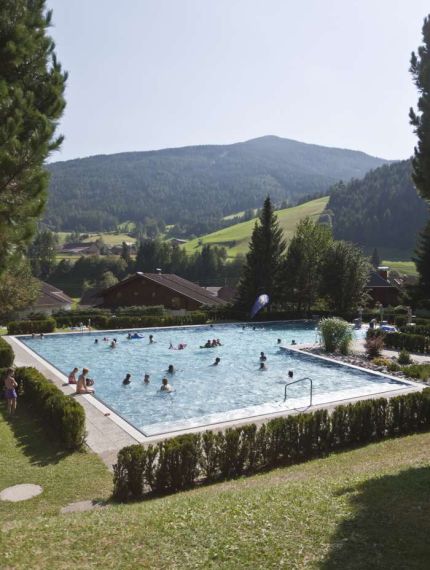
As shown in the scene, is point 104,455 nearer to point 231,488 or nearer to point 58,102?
point 231,488

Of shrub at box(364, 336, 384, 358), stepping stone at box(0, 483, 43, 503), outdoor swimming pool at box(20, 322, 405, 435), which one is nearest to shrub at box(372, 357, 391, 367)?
shrub at box(364, 336, 384, 358)

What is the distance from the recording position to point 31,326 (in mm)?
36844

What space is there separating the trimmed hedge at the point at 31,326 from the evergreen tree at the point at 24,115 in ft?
96.3

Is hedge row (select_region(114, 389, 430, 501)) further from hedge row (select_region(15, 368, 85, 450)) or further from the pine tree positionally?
the pine tree

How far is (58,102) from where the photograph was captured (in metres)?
9.73

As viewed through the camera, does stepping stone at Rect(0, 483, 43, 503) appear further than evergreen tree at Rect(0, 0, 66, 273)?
Yes

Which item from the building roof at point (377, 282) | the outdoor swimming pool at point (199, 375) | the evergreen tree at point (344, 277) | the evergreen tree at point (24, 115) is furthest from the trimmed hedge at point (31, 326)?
the building roof at point (377, 282)

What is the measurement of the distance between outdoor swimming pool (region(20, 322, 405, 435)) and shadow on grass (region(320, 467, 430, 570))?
26.7 ft

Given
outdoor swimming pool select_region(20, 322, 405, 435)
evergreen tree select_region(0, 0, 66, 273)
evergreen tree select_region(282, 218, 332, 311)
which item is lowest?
outdoor swimming pool select_region(20, 322, 405, 435)

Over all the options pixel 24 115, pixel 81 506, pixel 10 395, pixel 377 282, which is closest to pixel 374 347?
pixel 10 395

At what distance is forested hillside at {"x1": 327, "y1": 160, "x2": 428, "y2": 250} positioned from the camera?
5778 inches

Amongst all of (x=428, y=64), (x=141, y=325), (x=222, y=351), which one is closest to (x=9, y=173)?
(x=428, y=64)

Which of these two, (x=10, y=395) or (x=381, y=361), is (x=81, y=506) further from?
(x=381, y=361)

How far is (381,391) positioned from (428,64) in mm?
13714
